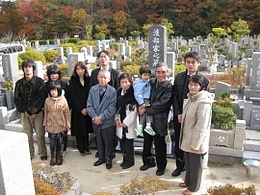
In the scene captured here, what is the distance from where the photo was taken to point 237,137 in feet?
13.9

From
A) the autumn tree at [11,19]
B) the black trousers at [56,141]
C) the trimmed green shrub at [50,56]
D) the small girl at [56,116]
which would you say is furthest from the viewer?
the autumn tree at [11,19]

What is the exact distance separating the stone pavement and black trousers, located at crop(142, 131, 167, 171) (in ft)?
0.52

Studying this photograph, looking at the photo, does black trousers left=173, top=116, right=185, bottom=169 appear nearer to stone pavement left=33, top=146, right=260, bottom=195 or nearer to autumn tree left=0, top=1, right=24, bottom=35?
stone pavement left=33, top=146, right=260, bottom=195

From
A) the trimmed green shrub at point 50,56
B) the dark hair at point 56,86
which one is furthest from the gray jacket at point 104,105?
the trimmed green shrub at point 50,56

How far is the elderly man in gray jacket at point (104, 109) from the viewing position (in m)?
4.02

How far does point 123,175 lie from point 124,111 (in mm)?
964

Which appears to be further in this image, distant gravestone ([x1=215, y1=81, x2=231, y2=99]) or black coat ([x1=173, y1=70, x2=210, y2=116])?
distant gravestone ([x1=215, y1=81, x2=231, y2=99])

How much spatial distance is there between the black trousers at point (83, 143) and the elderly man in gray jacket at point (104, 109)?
57 cm

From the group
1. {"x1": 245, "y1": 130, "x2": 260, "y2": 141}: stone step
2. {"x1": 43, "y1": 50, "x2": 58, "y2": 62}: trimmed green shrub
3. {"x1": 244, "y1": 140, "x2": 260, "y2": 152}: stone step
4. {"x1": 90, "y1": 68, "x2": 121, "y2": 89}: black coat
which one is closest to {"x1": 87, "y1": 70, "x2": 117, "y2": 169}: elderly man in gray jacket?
{"x1": 90, "y1": 68, "x2": 121, "y2": 89}: black coat

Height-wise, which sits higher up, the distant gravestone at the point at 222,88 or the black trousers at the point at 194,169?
the distant gravestone at the point at 222,88

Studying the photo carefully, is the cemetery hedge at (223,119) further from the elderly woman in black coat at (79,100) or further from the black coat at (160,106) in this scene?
the elderly woman in black coat at (79,100)

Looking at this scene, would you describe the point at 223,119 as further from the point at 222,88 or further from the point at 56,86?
the point at 56,86

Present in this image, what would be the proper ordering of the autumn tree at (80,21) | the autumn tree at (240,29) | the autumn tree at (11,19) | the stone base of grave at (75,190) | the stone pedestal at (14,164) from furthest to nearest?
the autumn tree at (11,19), the autumn tree at (80,21), the autumn tree at (240,29), the stone base of grave at (75,190), the stone pedestal at (14,164)

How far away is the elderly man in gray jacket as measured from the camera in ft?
13.2
